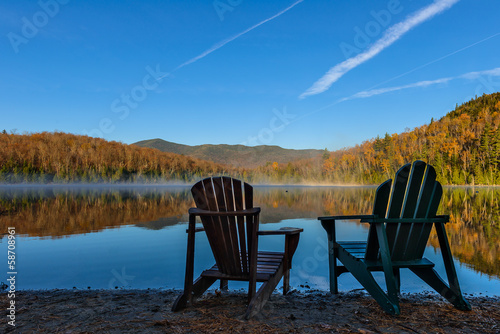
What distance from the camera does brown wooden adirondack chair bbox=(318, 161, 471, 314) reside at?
284 centimetres

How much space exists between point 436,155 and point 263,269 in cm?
6579

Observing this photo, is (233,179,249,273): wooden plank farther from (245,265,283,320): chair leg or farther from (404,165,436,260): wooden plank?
(404,165,436,260): wooden plank

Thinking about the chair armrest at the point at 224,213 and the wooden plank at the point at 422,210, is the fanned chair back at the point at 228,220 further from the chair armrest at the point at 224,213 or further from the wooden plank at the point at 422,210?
the wooden plank at the point at 422,210

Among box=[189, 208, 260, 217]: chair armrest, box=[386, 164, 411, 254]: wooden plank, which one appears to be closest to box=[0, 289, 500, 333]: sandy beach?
box=[386, 164, 411, 254]: wooden plank

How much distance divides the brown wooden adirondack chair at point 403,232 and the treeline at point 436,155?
5680 cm

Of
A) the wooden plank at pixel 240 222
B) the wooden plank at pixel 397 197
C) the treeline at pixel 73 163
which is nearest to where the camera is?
the wooden plank at pixel 397 197

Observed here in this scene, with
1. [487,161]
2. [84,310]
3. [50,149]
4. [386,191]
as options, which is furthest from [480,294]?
[50,149]

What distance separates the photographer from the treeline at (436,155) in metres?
55.3

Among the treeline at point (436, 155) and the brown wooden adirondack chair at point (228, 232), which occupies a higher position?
the treeline at point (436, 155)

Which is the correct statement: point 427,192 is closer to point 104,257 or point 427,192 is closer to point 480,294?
point 480,294

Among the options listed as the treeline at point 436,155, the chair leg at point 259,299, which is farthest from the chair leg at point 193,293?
the treeline at point 436,155

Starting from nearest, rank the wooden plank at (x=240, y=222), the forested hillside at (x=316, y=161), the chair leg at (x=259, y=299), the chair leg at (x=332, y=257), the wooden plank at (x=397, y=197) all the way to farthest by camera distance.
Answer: the chair leg at (x=259, y=299) < the wooden plank at (x=397, y=197) < the wooden plank at (x=240, y=222) < the chair leg at (x=332, y=257) < the forested hillside at (x=316, y=161)

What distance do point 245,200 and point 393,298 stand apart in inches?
62.1

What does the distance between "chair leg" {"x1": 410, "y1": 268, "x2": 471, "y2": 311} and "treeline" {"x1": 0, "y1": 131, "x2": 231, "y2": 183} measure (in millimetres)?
73796
